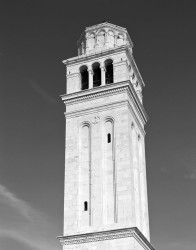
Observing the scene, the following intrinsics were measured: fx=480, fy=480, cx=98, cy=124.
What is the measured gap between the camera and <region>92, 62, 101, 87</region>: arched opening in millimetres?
42278

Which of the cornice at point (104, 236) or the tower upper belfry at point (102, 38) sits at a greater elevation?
the tower upper belfry at point (102, 38)

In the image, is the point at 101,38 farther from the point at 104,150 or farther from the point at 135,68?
the point at 104,150

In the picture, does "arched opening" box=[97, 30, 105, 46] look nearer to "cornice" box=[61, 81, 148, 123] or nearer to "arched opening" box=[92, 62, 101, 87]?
"arched opening" box=[92, 62, 101, 87]

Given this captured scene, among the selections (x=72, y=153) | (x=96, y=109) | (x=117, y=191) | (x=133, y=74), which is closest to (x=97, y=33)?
(x=133, y=74)

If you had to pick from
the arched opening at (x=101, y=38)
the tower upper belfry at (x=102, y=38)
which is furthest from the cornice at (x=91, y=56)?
the arched opening at (x=101, y=38)

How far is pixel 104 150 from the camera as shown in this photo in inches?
1483

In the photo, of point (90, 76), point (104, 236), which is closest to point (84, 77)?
point (90, 76)

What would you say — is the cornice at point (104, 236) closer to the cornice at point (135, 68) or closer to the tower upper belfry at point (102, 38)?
the cornice at point (135, 68)

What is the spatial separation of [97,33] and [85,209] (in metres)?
17.3

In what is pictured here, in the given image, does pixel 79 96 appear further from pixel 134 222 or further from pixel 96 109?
pixel 134 222

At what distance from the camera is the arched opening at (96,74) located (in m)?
42.3

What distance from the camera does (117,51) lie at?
137 feet

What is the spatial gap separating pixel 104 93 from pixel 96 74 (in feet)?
12.2

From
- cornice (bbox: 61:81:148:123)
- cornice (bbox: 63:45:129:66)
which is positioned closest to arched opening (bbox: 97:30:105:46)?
cornice (bbox: 63:45:129:66)
